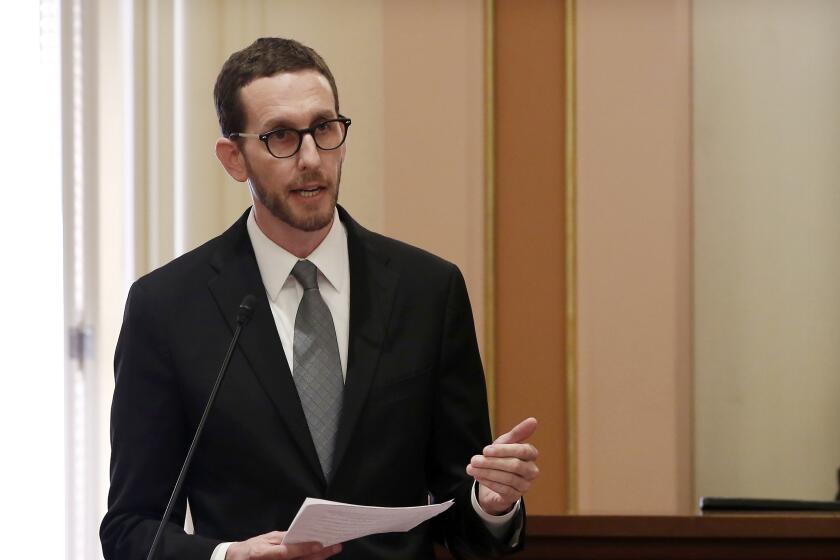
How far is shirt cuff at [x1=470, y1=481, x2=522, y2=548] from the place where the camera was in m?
1.83

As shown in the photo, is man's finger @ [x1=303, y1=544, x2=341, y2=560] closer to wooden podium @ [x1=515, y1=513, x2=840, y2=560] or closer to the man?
the man

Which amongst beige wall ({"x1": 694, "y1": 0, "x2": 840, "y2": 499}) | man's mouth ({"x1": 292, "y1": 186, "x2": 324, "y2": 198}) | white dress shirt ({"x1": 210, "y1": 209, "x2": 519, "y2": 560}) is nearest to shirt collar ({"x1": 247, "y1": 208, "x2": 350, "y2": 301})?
white dress shirt ({"x1": 210, "y1": 209, "x2": 519, "y2": 560})

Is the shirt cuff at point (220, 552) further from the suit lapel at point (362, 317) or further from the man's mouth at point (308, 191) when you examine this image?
the man's mouth at point (308, 191)

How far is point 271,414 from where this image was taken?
6.05ft

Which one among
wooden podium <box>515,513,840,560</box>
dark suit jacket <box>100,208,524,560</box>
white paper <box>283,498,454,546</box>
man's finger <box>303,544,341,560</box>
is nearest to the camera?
white paper <box>283,498,454,546</box>

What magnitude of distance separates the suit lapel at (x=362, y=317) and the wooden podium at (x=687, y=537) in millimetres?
600

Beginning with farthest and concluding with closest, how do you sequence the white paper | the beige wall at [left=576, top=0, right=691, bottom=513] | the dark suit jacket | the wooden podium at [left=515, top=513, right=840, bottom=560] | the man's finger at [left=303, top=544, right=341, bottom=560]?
the beige wall at [left=576, top=0, right=691, bottom=513], the wooden podium at [left=515, top=513, right=840, bottom=560], the dark suit jacket, the man's finger at [left=303, top=544, right=341, bottom=560], the white paper

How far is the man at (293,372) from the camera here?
1833mm

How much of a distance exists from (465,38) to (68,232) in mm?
1365

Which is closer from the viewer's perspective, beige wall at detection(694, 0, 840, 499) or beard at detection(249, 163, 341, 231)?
beard at detection(249, 163, 341, 231)

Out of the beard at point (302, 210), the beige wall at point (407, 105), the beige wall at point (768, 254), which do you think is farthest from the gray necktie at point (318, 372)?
the beige wall at point (768, 254)

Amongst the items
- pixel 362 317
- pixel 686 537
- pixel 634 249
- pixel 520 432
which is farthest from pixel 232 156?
pixel 634 249

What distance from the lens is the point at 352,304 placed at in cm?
194

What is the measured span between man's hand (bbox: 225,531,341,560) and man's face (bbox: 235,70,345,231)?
0.52 m
